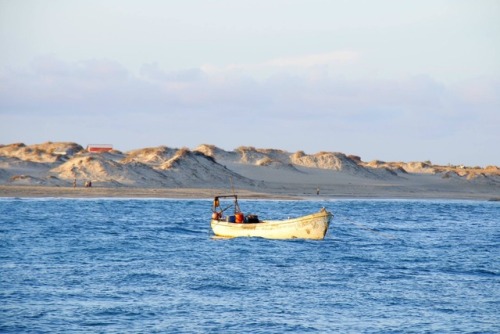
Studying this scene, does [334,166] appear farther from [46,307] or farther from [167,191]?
[46,307]

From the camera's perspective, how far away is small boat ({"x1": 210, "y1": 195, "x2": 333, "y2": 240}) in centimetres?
4981

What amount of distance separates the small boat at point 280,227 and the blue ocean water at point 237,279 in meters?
0.60

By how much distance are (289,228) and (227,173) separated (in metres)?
61.1

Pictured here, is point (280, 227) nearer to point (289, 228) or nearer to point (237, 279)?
point (289, 228)

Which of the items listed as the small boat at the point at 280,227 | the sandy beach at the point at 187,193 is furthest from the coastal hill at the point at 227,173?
the small boat at the point at 280,227

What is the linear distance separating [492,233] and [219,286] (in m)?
34.2

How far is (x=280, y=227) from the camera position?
50.0m

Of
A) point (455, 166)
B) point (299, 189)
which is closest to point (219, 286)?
point (299, 189)

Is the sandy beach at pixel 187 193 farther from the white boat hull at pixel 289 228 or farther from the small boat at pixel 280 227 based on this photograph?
the white boat hull at pixel 289 228

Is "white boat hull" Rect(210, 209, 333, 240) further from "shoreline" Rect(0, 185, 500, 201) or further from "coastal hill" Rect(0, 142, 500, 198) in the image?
"coastal hill" Rect(0, 142, 500, 198)

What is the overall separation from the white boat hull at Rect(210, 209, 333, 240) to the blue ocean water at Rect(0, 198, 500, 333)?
0.55 metres

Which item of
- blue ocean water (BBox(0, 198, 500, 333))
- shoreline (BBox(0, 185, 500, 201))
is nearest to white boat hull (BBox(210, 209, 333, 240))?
blue ocean water (BBox(0, 198, 500, 333))

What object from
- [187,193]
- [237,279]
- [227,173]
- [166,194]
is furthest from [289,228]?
[227,173]

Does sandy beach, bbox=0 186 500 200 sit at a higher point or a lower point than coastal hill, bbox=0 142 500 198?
lower
